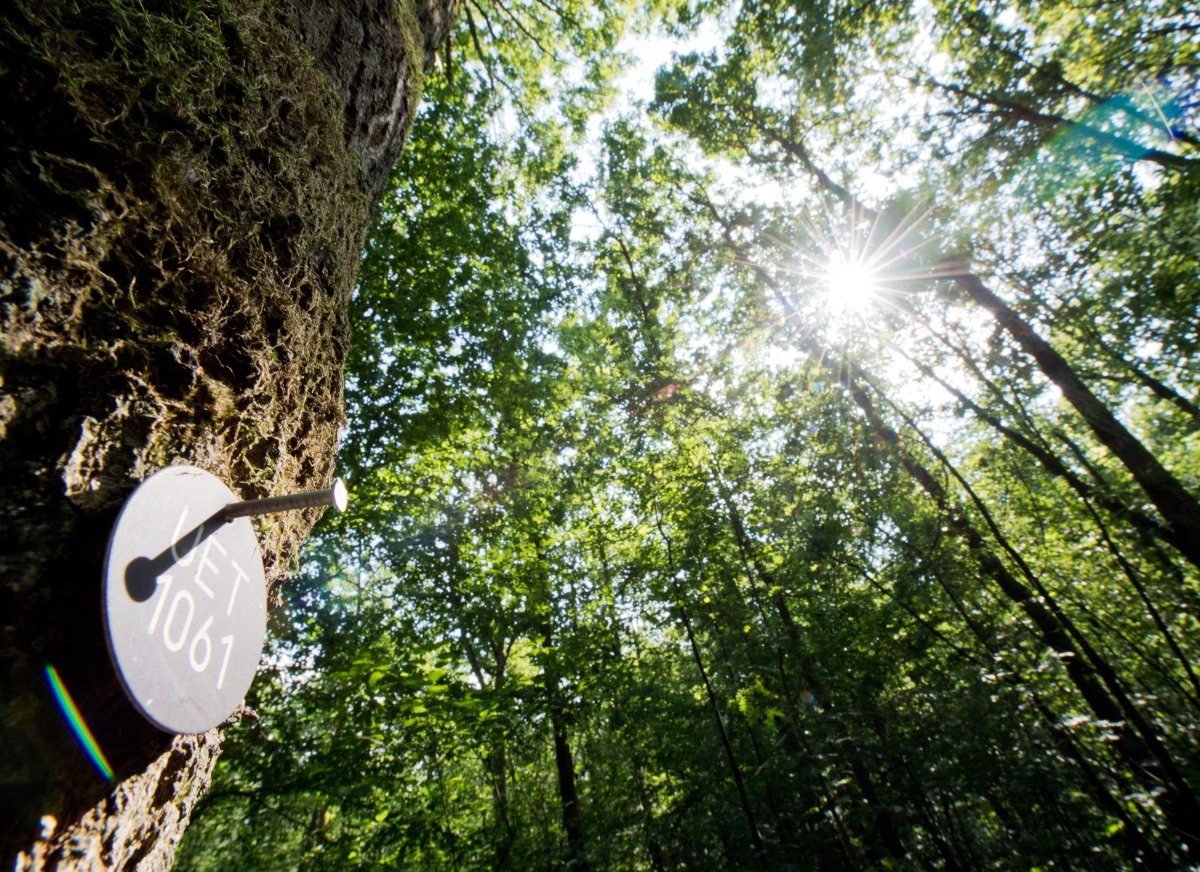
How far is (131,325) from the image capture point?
3.15 feet

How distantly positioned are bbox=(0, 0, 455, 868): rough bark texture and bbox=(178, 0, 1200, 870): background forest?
3.03m

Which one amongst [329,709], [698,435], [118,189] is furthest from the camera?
[698,435]

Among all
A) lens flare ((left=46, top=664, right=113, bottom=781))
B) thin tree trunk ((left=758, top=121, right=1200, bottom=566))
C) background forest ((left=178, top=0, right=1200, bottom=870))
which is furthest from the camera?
thin tree trunk ((left=758, top=121, right=1200, bottom=566))

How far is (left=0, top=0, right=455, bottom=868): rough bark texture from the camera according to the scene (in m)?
0.73

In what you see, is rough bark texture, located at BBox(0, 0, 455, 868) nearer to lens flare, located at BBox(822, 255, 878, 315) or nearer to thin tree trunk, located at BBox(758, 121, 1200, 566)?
thin tree trunk, located at BBox(758, 121, 1200, 566)

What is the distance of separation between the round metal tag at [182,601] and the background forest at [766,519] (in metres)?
3.00

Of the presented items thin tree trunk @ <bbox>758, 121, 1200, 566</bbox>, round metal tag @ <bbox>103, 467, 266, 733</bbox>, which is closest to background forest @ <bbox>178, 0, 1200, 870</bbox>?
thin tree trunk @ <bbox>758, 121, 1200, 566</bbox>

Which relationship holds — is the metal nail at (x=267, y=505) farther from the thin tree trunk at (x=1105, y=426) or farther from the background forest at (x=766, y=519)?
the thin tree trunk at (x=1105, y=426)

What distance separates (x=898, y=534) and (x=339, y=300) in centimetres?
768

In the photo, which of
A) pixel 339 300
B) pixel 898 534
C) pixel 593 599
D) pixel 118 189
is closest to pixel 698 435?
pixel 593 599

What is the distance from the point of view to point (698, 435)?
7047mm

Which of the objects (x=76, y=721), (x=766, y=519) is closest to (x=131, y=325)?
(x=76, y=721)

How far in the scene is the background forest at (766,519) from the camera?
477cm

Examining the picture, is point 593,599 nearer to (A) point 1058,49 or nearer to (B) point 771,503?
(B) point 771,503
